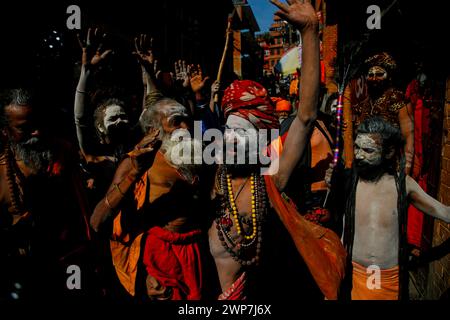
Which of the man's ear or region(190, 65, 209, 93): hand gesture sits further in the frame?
region(190, 65, 209, 93): hand gesture

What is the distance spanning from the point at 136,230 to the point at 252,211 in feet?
2.94

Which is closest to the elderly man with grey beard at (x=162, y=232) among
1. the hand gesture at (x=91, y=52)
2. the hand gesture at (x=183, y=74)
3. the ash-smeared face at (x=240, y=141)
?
the ash-smeared face at (x=240, y=141)

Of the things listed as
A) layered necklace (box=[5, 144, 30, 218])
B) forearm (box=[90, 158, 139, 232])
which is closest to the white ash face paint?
layered necklace (box=[5, 144, 30, 218])

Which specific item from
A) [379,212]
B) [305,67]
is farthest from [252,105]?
[379,212]

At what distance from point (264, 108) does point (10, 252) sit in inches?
86.5

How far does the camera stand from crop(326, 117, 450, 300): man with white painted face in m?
2.31

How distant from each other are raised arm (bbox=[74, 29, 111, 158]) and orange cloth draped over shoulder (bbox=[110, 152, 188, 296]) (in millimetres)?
991

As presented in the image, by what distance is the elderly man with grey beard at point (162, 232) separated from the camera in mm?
2170

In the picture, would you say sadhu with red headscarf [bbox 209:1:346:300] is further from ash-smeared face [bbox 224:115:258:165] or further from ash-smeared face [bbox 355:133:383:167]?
ash-smeared face [bbox 355:133:383:167]

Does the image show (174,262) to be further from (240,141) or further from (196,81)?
(196,81)

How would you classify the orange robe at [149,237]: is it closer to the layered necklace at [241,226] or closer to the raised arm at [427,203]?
the layered necklace at [241,226]

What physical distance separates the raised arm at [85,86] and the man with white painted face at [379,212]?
2.41m

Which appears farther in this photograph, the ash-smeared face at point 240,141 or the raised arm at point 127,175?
the ash-smeared face at point 240,141

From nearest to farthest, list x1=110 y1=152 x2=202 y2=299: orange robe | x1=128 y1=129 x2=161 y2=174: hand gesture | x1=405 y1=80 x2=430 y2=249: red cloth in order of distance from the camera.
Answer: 1. x1=128 y1=129 x2=161 y2=174: hand gesture
2. x1=110 y1=152 x2=202 y2=299: orange robe
3. x1=405 y1=80 x2=430 y2=249: red cloth
